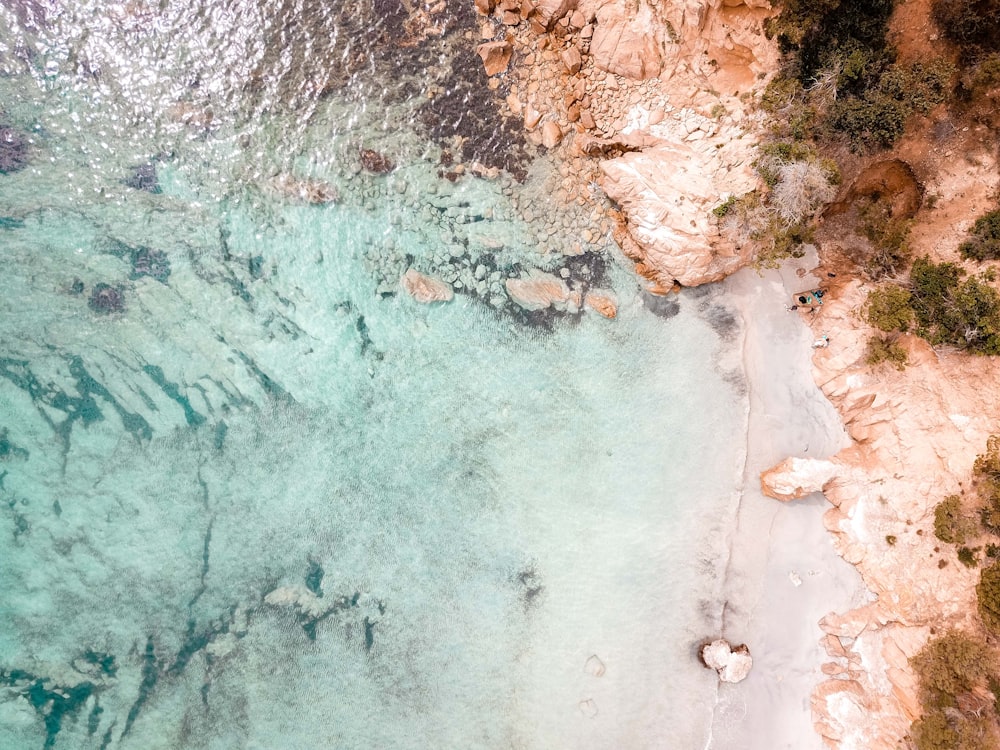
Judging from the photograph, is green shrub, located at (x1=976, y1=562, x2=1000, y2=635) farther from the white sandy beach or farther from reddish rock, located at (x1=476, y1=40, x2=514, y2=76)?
reddish rock, located at (x1=476, y1=40, x2=514, y2=76)

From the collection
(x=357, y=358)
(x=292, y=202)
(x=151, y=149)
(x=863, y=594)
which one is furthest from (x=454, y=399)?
(x=863, y=594)

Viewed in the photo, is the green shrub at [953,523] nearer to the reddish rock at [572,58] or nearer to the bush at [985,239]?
the bush at [985,239]

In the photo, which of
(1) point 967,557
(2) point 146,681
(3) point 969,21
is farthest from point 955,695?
(2) point 146,681

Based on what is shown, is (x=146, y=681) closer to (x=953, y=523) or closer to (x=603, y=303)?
(x=603, y=303)

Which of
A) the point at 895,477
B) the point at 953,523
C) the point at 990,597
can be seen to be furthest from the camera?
the point at 895,477

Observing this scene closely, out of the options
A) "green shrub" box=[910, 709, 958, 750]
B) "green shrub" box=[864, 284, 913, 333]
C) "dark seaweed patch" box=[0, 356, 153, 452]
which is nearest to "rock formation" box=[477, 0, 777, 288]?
"green shrub" box=[864, 284, 913, 333]

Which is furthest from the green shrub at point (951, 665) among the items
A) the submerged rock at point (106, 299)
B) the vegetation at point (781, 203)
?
the submerged rock at point (106, 299)

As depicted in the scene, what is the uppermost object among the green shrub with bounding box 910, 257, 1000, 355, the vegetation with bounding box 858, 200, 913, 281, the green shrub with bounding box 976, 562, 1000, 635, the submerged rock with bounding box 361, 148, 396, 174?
the vegetation with bounding box 858, 200, 913, 281
